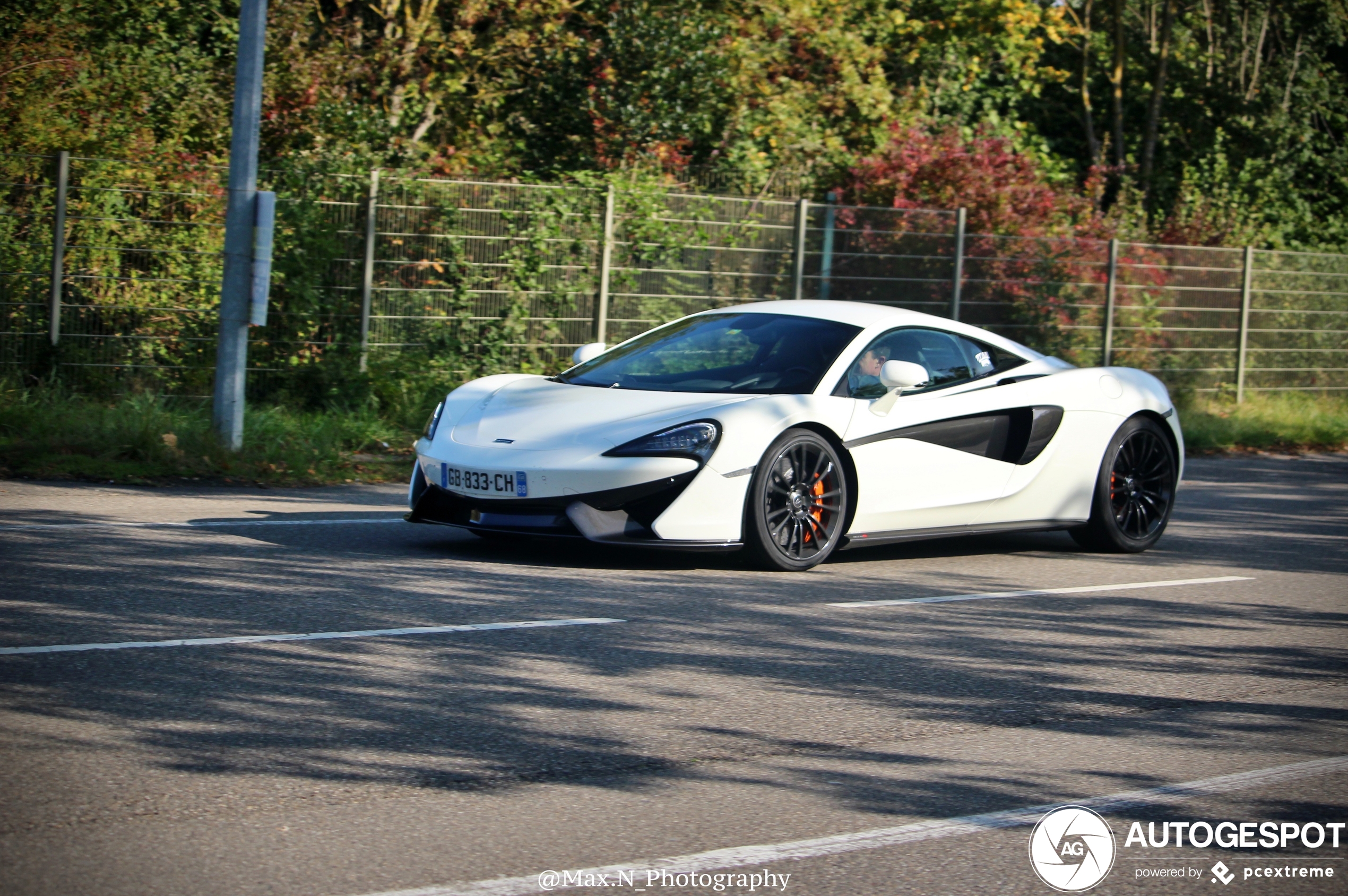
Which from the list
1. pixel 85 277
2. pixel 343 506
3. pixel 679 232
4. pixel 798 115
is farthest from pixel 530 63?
pixel 343 506

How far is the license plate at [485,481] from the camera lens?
23.1 feet

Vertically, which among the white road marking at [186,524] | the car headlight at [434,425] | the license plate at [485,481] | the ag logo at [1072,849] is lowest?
the ag logo at [1072,849]

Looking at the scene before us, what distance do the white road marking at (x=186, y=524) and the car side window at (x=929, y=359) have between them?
9.00 feet

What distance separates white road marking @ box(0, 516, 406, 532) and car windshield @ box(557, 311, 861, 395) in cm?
144

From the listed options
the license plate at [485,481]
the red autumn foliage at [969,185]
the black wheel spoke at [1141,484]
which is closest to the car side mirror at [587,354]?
the license plate at [485,481]

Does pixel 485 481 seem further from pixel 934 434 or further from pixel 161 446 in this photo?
pixel 161 446

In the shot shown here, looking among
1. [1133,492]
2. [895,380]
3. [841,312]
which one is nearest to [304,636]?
[895,380]

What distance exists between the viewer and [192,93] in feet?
52.8

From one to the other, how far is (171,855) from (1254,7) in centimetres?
3105

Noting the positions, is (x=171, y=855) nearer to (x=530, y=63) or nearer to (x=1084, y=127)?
(x=530, y=63)

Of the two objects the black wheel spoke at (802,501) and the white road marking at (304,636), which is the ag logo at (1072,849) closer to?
the white road marking at (304,636)

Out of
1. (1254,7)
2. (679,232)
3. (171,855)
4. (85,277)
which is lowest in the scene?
(171,855)

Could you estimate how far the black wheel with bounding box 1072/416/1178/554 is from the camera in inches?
344

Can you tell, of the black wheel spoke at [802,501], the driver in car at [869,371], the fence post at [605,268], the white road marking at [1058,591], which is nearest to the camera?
the white road marking at [1058,591]
